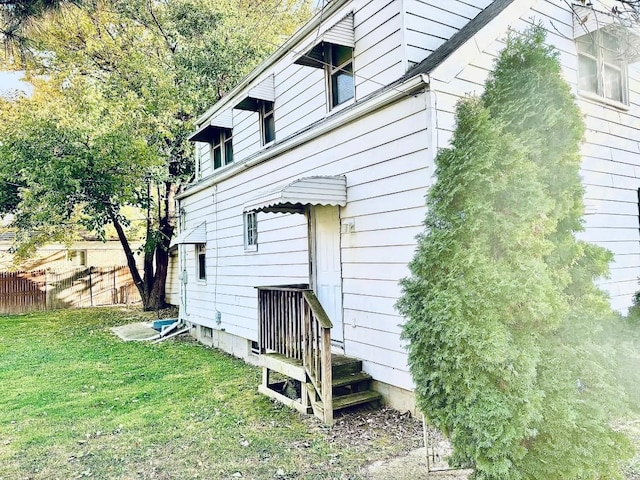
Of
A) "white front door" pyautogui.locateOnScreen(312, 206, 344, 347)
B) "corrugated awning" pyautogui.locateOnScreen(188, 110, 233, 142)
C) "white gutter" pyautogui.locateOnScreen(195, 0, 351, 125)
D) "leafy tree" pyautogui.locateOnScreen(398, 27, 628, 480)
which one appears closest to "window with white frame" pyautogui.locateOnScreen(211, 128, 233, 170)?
"corrugated awning" pyautogui.locateOnScreen(188, 110, 233, 142)

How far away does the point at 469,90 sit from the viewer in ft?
16.6

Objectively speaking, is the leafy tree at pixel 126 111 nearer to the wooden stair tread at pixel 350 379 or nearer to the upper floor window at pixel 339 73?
the upper floor window at pixel 339 73

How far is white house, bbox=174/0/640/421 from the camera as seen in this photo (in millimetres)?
5035

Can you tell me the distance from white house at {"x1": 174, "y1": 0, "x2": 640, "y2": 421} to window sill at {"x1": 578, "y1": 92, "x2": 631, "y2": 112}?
0.02m

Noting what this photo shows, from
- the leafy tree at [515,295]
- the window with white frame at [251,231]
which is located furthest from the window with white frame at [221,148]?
the leafy tree at [515,295]

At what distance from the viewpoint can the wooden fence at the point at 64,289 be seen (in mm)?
17453

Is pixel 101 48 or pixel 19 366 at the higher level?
pixel 101 48

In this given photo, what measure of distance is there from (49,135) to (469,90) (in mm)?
11332

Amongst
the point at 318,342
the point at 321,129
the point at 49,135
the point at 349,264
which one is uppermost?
the point at 49,135

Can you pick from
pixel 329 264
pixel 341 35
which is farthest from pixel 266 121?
pixel 329 264

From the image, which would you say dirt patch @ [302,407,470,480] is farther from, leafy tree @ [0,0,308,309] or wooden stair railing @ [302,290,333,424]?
leafy tree @ [0,0,308,309]

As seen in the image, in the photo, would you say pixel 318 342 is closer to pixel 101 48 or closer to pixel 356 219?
pixel 356 219

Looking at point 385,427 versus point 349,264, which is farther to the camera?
point 349,264

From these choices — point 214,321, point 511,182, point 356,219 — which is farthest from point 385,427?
point 214,321
